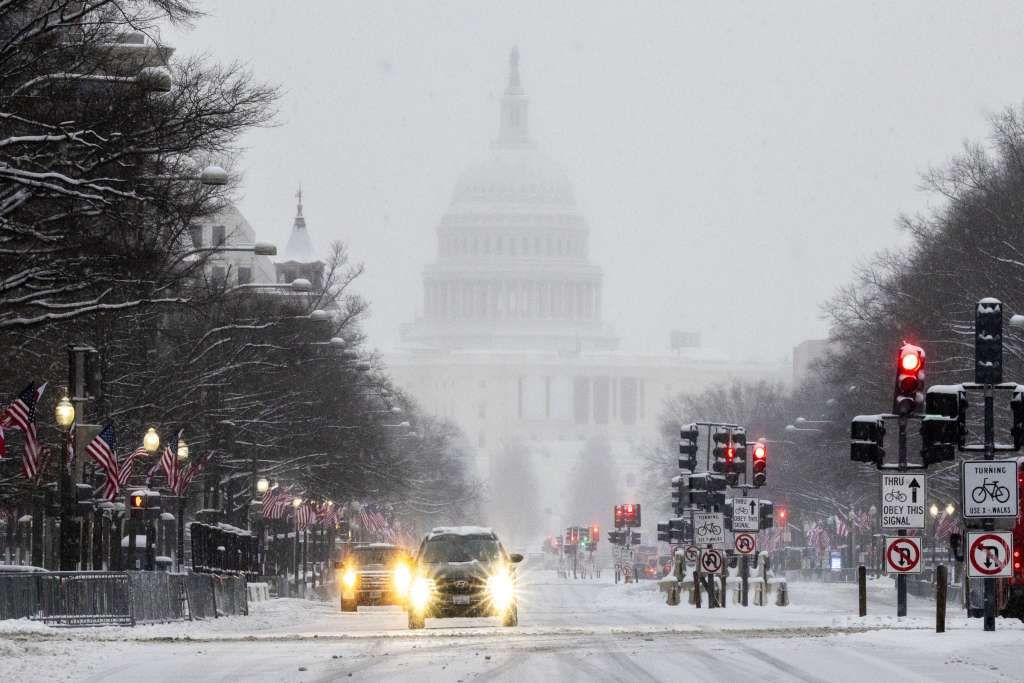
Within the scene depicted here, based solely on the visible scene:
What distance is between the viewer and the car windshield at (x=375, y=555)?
197 feet

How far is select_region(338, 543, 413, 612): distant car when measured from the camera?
59.6 m

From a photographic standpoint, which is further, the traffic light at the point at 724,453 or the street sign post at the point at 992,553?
the traffic light at the point at 724,453

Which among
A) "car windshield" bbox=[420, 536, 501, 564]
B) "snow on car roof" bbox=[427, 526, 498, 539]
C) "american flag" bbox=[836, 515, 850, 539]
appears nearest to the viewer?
"car windshield" bbox=[420, 536, 501, 564]

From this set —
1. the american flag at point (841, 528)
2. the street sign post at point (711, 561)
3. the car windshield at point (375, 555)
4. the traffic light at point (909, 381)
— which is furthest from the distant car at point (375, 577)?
the american flag at point (841, 528)

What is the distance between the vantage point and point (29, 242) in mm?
34812

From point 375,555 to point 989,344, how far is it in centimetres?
3080

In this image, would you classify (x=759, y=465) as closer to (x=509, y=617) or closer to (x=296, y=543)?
(x=509, y=617)

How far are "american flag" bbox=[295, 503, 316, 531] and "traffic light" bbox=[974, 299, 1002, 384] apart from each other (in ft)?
196

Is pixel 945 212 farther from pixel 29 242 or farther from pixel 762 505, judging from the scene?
pixel 29 242

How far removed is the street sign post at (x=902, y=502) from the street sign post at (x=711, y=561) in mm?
Result: 17034

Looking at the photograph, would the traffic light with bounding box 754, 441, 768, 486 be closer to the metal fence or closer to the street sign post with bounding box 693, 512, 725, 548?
the street sign post with bounding box 693, 512, 725, 548

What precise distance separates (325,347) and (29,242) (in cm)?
4203

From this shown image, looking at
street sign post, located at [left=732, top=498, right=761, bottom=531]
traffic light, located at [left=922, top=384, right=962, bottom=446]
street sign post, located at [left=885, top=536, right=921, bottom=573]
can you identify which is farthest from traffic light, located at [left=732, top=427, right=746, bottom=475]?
traffic light, located at [left=922, top=384, right=962, bottom=446]

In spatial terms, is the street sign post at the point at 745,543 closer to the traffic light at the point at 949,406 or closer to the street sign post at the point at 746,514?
the street sign post at the point at 746,514
